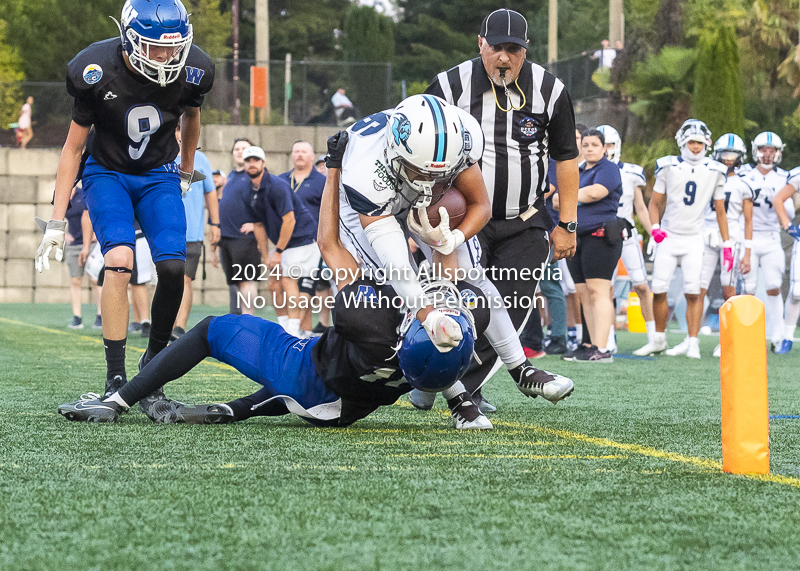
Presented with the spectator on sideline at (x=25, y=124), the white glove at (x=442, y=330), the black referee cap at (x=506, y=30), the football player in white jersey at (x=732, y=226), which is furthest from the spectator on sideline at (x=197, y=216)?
the spectator on sideline at (x=25, y=124)

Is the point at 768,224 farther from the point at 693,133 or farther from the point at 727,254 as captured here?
the point at 693,133

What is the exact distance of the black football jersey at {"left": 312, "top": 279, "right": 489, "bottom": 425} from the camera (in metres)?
3.68

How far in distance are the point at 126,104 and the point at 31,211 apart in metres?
16.2

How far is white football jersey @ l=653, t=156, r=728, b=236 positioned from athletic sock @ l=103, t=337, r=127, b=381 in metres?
5.81

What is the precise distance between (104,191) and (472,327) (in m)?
1.80

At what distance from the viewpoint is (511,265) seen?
4.86 m

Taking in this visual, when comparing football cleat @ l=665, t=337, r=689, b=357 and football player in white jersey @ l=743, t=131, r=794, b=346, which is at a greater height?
football player in white jersey @ l=743, t=131, r=794, b=346

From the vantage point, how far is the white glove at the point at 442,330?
11.4ft

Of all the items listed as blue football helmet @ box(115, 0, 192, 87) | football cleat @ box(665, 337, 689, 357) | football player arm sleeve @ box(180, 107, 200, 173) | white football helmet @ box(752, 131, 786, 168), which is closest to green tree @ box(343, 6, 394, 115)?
white football helmet @ box(752, 131, 786, 168)

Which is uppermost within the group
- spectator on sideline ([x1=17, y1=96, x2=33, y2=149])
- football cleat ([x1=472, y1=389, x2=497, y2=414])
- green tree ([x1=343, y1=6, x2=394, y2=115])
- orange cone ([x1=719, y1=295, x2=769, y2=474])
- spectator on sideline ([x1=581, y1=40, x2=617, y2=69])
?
green tree ([x1=343, y1=6, x2=394, y2=115])

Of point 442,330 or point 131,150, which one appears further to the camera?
point 131,150

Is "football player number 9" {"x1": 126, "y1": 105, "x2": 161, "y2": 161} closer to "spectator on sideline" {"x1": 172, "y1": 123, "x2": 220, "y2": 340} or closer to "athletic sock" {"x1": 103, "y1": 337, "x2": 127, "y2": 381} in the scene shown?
"athletic sock" {"x1": 103, "y1": 337, "x2": 127, "y2": 381}

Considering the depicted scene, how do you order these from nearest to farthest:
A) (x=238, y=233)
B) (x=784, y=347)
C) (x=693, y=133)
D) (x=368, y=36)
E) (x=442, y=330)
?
(x=442, y=330) → (x=693, y=133) → (x=784, y=347) → (x=238, y=233) → (x=368, y=36)

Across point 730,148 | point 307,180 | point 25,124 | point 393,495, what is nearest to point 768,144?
point 730,148
